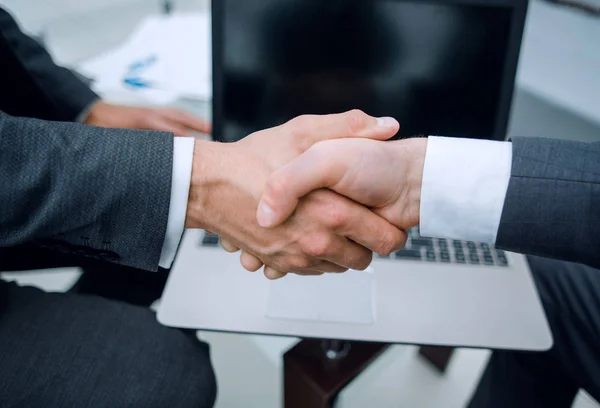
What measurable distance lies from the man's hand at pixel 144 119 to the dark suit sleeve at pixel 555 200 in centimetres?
65

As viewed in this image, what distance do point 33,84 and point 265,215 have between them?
1.92ft

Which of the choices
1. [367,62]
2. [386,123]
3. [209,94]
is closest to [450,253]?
[386,123]

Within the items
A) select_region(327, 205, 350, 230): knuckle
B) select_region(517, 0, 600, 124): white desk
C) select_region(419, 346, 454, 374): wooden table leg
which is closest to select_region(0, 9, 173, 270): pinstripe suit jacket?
select_region(327, 205, 350, 230): knuckle

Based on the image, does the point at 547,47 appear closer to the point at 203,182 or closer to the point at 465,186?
the point at 465,186

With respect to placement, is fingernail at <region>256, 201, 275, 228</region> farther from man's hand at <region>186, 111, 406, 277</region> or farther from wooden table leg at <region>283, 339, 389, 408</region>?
wooden table leg at <region>283, 339, 389, 408</region>

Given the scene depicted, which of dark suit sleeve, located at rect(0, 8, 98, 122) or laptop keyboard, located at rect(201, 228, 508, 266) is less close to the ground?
dark suit sleeve, located at rect(0, 8, 98, 122)

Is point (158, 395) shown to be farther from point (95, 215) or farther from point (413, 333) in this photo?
point (413, 333)

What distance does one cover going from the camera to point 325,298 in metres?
0.72

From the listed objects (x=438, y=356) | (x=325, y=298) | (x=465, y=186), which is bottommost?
(x=438, y=356)

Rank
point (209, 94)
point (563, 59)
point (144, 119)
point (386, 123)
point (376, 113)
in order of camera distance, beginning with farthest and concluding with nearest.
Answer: point (563, 59) < point (209, 94) < point (144, 119) < point (376, 113) < point (386, 123)

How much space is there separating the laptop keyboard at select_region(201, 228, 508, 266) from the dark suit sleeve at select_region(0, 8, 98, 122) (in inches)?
17.7

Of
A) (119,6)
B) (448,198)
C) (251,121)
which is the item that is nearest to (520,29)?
(448,198)

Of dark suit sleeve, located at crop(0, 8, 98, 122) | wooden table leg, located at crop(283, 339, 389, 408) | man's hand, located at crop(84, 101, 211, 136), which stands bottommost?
wooden table leg, located at crop(283, 339, 389, 408)

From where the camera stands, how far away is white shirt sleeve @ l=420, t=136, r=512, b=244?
632 mm
